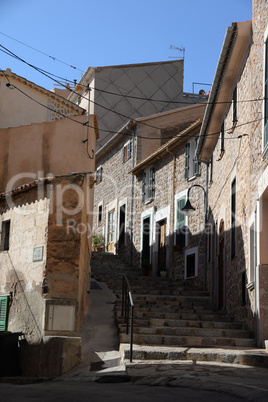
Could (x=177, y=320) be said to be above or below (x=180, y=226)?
below

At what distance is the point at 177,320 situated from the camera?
1255cm

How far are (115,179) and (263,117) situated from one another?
1838 centimetres

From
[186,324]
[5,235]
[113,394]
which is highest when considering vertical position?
[5,235]

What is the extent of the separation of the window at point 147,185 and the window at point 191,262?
14.8 feet

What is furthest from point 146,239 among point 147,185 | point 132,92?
point 132,92

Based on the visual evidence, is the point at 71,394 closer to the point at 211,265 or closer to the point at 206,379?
the point at 206,379

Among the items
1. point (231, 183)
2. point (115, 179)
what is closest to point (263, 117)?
point (231, 183)

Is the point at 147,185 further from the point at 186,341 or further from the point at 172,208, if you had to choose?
the point at 186,341

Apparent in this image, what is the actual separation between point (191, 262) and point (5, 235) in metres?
8.49

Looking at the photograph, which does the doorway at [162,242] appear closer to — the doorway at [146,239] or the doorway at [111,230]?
the doorway at [146,239]

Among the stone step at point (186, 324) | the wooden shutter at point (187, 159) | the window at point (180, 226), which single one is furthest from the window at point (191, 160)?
the stone step at point (186, 324)

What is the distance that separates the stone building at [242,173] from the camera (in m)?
10.7

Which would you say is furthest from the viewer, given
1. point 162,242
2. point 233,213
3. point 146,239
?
point 146,239

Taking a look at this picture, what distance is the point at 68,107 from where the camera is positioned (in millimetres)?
20078
